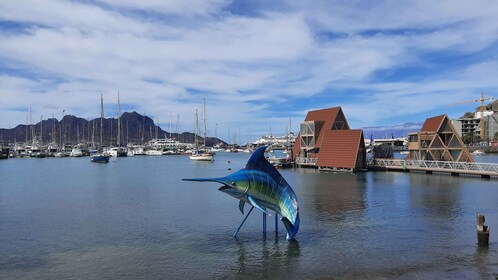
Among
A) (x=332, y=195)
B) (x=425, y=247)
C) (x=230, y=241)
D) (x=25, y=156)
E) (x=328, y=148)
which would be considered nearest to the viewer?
(x=425, y=247)

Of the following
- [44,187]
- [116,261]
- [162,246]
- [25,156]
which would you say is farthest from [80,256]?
[25,156]

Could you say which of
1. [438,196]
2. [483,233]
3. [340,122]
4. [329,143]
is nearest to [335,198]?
[438,196]

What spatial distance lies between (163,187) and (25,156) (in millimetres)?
142116

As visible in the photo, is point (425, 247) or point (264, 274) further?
point (425, 247)

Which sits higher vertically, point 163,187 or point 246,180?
point 246,180

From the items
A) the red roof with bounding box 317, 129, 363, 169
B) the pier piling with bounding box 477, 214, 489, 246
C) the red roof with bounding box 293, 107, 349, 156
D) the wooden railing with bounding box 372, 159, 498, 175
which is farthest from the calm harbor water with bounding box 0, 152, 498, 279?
the red roof with bounding box 293, 107, 349, 156

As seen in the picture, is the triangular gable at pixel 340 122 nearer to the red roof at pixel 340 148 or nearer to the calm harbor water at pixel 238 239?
the red roof at pixel 340 148

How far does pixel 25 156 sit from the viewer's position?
166875 millimetres

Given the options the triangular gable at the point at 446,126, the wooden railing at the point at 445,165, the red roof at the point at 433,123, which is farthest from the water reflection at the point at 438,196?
the red roof at the point at 433,123

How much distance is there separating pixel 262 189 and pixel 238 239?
3845 mm

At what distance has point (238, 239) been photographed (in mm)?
22422

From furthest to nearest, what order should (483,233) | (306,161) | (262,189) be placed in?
1. (306,161)
2. (262,189)
3. (483,233)

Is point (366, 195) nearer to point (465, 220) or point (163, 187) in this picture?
point (465, 220)

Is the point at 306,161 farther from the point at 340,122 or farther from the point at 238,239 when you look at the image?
the point at 238,239
